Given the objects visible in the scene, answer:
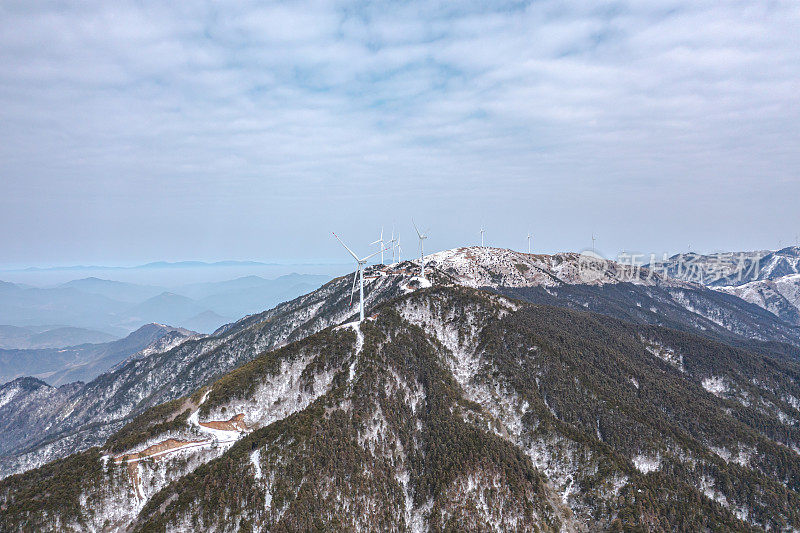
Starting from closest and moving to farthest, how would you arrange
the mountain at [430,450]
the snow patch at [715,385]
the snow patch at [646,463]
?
the mountain at [430,450], the snow patch at [646,463], the snow patch at [715,385]

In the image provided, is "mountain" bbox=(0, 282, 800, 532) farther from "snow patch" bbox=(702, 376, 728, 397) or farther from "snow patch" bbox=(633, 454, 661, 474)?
"snow patch" bbox=(702, 376, 728, 397)

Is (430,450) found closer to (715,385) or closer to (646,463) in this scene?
(646,463)

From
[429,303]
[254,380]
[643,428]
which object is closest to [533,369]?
[643,428]

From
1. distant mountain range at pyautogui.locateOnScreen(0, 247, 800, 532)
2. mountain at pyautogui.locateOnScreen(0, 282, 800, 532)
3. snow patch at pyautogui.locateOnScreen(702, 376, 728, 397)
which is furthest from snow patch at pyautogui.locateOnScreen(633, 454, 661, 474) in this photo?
snow patch at pyautogui.locateOnScreen(702, 376, 728, 397)

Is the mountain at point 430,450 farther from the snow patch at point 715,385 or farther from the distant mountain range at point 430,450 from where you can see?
the snow patch at point 715,385

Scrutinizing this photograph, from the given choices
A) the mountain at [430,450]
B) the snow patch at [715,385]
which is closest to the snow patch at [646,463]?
the mountain at [430,450]

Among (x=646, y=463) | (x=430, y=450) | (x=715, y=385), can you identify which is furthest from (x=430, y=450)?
(x=715, y=385)

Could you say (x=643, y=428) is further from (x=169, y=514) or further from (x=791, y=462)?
(x=169, y=514)

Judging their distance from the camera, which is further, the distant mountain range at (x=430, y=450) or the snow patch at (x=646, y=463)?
the snow patch at (x=646, y=463)
